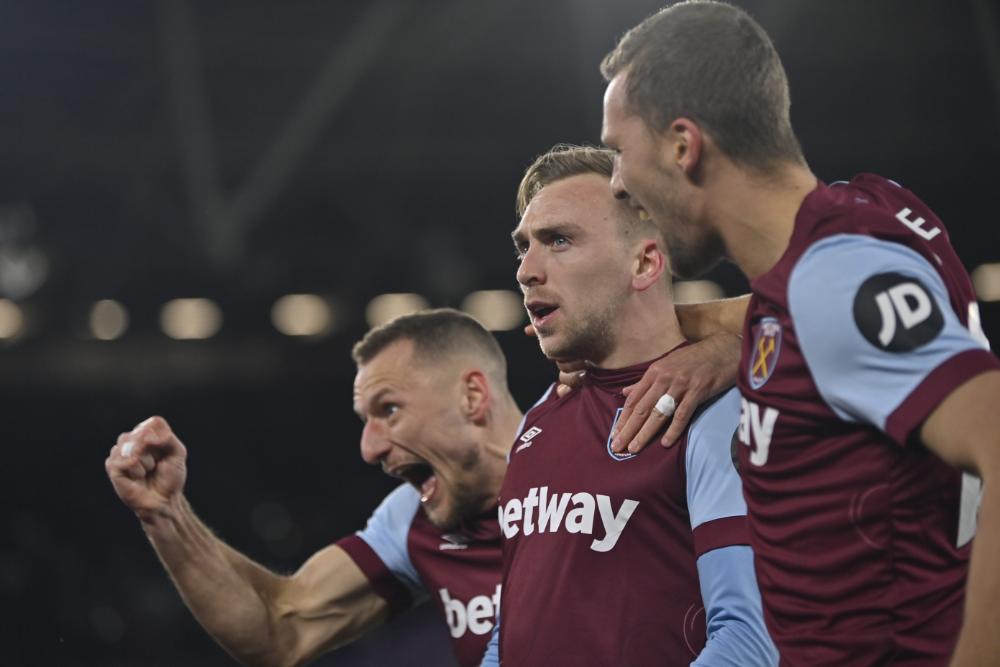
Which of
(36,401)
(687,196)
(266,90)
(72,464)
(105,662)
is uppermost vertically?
(266,90)

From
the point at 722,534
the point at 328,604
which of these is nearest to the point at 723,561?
the point at 722,534

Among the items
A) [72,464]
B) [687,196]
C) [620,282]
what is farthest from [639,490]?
[72,464]

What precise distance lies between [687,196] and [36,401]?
7.78 metres

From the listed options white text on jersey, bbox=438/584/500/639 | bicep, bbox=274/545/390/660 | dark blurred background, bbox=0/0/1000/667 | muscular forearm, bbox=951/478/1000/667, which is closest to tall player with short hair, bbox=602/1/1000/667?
muscular forearm, bbox=951/478/1000/667

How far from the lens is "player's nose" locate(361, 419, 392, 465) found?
3061 millimetres

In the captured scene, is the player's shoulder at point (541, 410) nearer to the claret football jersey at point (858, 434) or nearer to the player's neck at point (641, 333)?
the player's neck at point (641, 333)

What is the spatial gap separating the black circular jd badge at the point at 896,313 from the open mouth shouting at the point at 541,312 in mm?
1051

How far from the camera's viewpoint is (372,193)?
8273 mm

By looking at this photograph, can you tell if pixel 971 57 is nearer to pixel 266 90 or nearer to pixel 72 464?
pixel 266 90

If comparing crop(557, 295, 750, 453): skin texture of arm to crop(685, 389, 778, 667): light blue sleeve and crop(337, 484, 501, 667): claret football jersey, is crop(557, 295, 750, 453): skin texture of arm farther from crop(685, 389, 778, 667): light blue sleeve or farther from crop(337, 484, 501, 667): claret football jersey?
crop(337, 484, 501, 667): claret football jersey

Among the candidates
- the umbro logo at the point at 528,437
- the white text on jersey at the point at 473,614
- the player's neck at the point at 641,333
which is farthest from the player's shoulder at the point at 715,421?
the white text on jersey at the point at 473,614

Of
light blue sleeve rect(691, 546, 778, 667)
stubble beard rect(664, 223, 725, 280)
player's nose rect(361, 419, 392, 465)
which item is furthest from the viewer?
player's nose rect(361, 419, 392, 465)

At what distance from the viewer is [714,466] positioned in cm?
196

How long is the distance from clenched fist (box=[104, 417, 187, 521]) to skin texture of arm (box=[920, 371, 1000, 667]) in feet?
6.15
